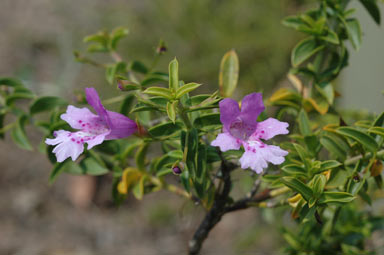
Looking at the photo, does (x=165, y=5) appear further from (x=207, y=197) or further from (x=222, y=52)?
(x=207, y=197)

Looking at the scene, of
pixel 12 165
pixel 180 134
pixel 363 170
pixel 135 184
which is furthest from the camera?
→ pixel 12 165

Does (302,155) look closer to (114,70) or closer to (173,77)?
(173,77)

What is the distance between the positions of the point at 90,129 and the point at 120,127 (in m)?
0.06

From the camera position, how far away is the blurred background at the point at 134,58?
2883 millimetres

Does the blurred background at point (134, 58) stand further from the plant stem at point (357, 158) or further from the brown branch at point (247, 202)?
the plant stem at point (357, 158)

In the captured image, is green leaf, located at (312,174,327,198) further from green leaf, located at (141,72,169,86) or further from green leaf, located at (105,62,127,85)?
green leaf, located at (105,62,127,85)

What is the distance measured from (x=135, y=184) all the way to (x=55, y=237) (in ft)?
7.13

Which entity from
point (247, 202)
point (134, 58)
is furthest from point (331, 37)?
point (134, 58)

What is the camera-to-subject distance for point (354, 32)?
99 cm

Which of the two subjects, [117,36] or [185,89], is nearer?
[185,89]

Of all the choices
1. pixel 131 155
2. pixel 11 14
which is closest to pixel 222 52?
pixel 11 14

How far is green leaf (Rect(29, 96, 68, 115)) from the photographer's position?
3.41ft

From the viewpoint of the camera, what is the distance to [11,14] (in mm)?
4020

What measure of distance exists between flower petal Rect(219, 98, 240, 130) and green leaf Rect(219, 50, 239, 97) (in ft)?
0.94
